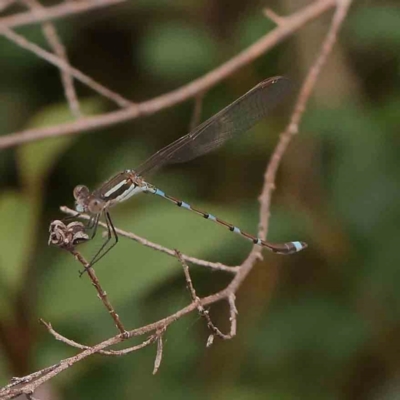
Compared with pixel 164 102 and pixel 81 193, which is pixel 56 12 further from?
pixel 81 193

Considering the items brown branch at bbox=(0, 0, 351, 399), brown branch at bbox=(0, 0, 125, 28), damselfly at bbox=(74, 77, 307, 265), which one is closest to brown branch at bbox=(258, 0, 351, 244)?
brown branch at bbox=(0, 0, 351, 399)

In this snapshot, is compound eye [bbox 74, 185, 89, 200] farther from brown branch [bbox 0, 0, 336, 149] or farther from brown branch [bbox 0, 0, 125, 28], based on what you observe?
brown branch [bbox 0, 0, 125, 28]

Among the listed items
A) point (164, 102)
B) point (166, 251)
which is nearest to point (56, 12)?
point (164, 102)

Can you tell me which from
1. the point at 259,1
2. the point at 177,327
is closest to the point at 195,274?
the point at 177,327

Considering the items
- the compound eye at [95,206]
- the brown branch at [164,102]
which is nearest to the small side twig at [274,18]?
the brown branch at [164,102]

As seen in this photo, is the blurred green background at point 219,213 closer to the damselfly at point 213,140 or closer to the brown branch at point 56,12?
the damselfly at point 213,140

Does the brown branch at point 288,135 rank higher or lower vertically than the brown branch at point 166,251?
higher
